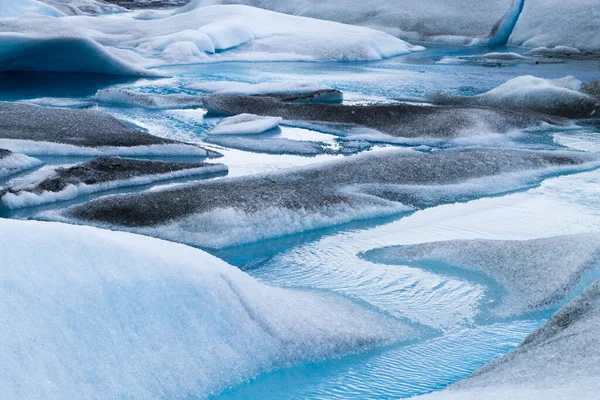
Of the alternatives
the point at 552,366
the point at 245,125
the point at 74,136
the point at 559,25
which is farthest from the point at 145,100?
the point at 559,25

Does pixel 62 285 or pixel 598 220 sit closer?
pixel 62 285

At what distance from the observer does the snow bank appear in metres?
14.3

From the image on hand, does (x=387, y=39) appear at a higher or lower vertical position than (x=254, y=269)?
higher

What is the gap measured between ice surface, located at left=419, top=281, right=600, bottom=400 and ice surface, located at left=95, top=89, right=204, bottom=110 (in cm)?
510

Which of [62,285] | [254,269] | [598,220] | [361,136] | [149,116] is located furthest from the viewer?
[149,116]

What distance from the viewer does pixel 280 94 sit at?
742 cm

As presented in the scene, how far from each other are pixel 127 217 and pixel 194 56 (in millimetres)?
8064

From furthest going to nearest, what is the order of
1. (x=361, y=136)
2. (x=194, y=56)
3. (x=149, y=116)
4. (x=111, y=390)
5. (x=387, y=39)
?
A: (x=387, y=39) → (x=194, y=56) → (x=149, y=116) → (x=361, y=136) → (x=111, y=390)

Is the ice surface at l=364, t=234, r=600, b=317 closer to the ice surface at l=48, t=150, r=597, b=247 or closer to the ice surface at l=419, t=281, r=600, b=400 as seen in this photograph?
the ice surface at l=419, t=281, r=600, b=400

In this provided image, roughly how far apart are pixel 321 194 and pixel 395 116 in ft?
8.24

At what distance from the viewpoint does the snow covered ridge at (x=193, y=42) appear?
8727 millimetres

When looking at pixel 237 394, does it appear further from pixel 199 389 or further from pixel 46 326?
pixel 46 326

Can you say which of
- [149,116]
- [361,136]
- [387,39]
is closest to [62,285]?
[361,136]

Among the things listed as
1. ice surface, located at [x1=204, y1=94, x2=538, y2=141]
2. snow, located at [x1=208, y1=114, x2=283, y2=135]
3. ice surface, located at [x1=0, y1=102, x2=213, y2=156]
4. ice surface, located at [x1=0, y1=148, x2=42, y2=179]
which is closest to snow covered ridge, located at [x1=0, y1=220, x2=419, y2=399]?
ice surface, located at [x1=0, y1=148, x2=42, y2=179]
